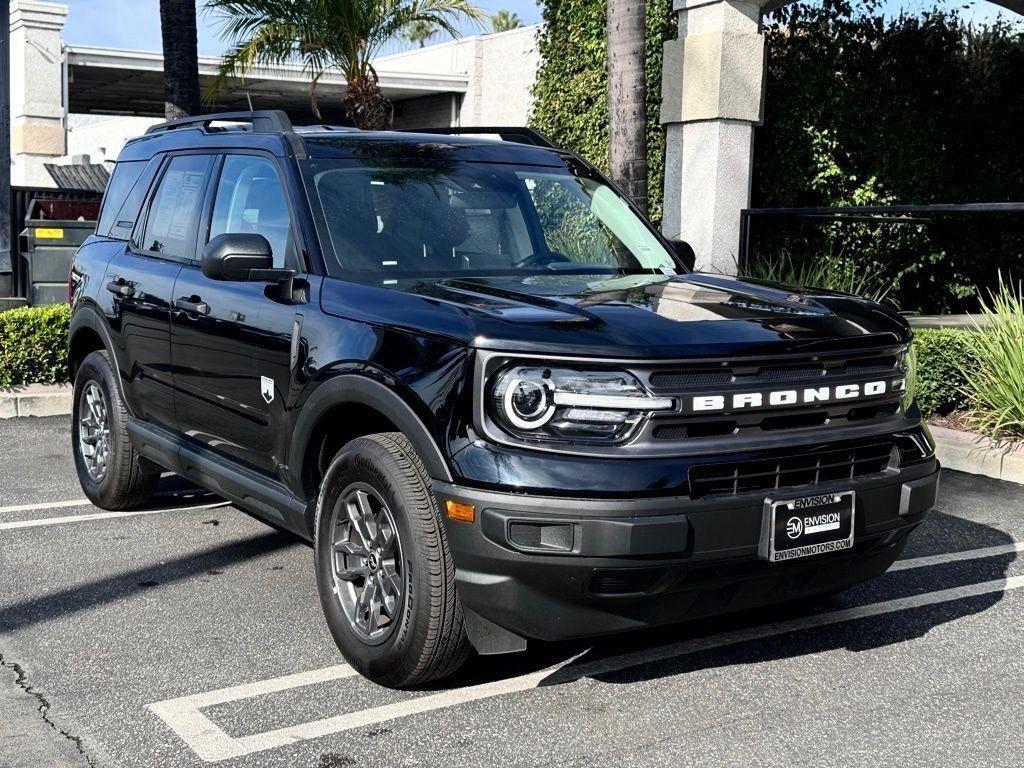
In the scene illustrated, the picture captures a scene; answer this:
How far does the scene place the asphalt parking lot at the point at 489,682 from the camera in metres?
3.73

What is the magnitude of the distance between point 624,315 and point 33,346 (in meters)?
7.51

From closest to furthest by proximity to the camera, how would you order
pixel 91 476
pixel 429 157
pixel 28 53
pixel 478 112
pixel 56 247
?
pixel 429 157 → pixel 91 476 → pixel 56 247 → pixel 28 53 → pixel 478 112

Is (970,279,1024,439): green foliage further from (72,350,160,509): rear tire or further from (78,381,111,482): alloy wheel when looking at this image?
(78,381,111,482): alloy wheel

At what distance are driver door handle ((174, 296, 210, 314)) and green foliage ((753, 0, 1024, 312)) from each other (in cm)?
844

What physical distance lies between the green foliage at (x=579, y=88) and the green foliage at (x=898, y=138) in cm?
118

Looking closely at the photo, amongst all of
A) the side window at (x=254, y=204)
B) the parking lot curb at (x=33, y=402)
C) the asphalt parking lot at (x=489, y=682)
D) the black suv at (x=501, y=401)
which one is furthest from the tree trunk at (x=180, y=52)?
the asphalt parking lot at (x=489, y=682)

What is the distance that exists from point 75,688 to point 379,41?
16518mm

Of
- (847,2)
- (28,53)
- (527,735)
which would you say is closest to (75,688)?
(527,735)

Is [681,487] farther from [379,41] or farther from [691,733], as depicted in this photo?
[379,41]

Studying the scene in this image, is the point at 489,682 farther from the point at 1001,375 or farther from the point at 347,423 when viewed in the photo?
the point at 1001,375

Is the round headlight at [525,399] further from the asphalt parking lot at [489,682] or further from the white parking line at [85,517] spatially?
the white parking line at [85,517]

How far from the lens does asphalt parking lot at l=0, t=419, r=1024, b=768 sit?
3.73 m

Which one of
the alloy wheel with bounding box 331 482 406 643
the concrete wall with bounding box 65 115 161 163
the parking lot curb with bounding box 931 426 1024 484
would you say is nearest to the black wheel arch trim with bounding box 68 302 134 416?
the alloy wheel with bounding box 331 482 406 643

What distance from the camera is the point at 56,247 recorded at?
41.7ft
